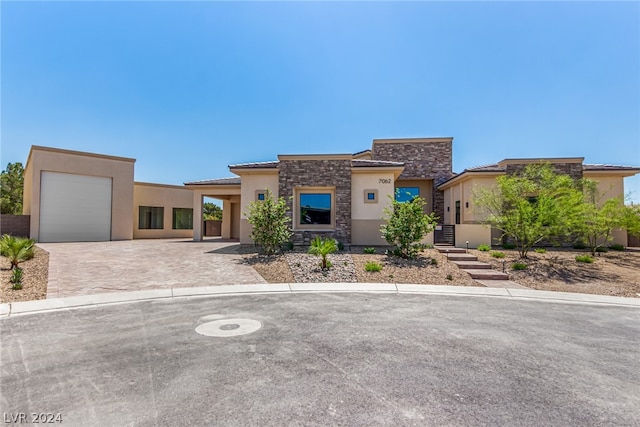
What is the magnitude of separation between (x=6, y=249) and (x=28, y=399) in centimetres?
968

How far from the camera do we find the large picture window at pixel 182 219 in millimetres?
25500

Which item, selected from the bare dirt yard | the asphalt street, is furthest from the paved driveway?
the asphalt street

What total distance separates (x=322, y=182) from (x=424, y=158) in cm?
1065

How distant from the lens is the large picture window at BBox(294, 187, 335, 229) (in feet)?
50.2

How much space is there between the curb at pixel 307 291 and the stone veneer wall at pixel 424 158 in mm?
13489

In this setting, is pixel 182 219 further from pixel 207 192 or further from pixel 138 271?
pixel 138 271

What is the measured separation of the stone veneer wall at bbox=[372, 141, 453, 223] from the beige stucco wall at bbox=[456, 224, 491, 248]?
6.65 meters

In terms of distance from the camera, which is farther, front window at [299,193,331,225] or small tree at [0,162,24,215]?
small tree at [0,162,24,215]

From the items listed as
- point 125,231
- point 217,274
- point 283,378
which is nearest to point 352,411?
point 283,378

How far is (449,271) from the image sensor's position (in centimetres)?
1057

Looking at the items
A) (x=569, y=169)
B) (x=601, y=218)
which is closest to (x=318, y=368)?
(x=601, y=218)

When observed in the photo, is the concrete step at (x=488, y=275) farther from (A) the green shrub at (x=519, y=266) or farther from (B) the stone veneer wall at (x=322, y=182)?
(B) the stone veneer wall at (x=322, y=182)

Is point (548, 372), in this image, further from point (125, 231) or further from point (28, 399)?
point (125, 231)

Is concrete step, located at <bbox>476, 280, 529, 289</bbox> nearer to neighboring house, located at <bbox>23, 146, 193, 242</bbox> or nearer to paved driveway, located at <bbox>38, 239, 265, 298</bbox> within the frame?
paved driveway, located at <bbox>38, 239, 265, 298</bbox>
